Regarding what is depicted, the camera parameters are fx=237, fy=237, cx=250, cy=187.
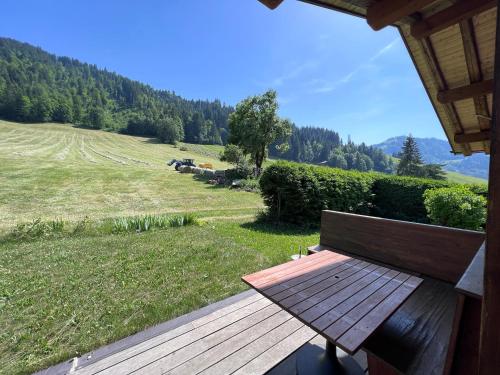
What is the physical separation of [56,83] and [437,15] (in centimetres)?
13126

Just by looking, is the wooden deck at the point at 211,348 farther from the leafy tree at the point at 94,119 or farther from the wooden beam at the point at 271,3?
the leafy tree at the point at 94,119

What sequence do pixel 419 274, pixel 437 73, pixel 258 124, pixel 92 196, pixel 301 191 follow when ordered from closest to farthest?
1. pixel 437 73
2. pixel 419 274
3. pixel 301 191
4. pixel 92 196
5. pixel 258 124

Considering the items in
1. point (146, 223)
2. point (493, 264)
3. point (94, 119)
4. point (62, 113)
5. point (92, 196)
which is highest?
point (62, 113)

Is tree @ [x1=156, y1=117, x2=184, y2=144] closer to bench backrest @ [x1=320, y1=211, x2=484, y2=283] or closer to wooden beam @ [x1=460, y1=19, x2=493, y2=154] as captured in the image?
bench backrest @ [x1=320, y1=211, x2=484, y2=283]

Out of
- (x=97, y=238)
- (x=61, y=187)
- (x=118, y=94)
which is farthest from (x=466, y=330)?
(x=118, y=94)

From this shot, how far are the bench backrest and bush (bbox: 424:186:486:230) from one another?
3.90 m

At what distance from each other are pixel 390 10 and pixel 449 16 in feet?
2.16

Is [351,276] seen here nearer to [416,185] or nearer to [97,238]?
[97,238]

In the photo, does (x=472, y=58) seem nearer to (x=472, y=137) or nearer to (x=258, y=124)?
(x=472, y=137)

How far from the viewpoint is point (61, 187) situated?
14.2 m

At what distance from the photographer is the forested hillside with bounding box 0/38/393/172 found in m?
65.3

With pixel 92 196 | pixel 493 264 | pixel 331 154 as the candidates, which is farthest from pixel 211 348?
pixel 331 154

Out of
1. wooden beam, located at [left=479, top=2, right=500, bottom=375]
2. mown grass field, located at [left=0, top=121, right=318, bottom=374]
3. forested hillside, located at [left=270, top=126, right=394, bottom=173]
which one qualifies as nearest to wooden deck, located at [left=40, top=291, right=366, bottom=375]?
mown grass field, located at [left=0, top=121, right=318, bottom=374]

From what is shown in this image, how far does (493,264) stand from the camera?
2.69ft
